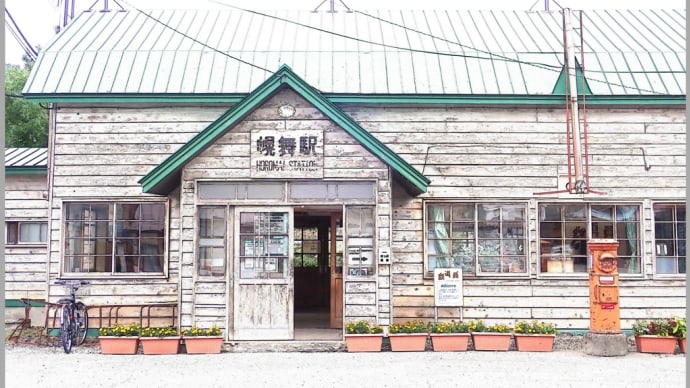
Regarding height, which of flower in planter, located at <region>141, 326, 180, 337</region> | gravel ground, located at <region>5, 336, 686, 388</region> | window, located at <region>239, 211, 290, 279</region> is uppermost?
window, located at <region>239, 211, 290, 279</region>

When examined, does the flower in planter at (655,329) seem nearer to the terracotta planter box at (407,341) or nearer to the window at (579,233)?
the window at (579,233)

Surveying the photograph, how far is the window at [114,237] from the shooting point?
1317 cm

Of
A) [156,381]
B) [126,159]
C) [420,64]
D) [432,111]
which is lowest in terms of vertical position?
[156,381]

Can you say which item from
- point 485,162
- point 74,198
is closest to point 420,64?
point 485,162

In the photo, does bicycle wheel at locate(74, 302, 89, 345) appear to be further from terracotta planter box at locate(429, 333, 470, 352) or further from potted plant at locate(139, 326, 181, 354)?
terracotta planter box at locate(429, 333, 470, 352)

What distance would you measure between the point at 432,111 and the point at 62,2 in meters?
8.90

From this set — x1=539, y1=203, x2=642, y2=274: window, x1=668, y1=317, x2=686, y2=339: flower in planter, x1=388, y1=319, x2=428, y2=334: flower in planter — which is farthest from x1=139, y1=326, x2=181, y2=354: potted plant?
x1=668, y1=317, x2=686, y2=339: flower in planter

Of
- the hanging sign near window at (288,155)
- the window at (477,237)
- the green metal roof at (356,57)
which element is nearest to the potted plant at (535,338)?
the window at (477,237)

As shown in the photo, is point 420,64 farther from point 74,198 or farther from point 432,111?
point 74,198

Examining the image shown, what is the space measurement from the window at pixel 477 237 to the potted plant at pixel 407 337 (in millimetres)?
1782

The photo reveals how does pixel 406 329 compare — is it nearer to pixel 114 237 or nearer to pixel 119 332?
pixel 119 332

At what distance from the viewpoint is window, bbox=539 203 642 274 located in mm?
13266

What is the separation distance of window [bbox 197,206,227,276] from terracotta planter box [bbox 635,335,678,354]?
6818 millimetres

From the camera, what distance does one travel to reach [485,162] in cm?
1330
